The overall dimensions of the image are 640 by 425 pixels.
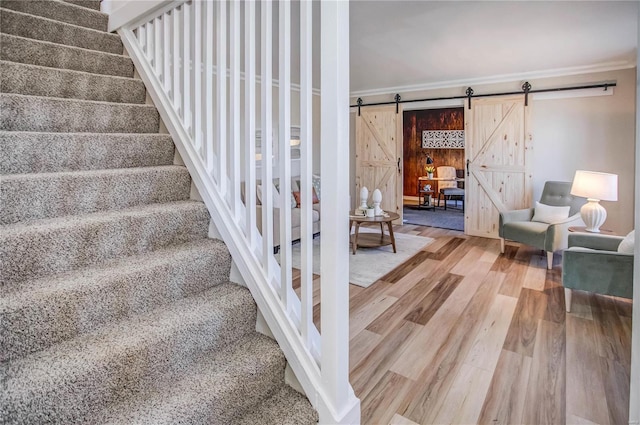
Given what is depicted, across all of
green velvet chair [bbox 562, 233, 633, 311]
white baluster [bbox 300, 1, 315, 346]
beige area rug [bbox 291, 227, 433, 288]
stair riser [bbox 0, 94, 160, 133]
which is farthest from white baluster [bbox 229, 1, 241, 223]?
green velvet chair [bbox 562, 233, 633, 311]

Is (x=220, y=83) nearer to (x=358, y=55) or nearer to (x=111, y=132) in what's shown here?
(x=111, y=132)

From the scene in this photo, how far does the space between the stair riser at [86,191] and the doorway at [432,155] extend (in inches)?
279

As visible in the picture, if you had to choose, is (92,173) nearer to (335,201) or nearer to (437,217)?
(335,201)

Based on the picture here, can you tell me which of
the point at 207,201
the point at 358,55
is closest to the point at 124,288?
the point at 207,201

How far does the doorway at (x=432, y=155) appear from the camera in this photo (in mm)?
8938

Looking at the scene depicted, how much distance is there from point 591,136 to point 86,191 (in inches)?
227

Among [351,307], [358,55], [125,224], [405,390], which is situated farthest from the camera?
[358,55]

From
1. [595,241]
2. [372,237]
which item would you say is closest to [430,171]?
[372,237]

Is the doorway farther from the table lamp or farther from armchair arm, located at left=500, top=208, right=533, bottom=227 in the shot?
the table lamp

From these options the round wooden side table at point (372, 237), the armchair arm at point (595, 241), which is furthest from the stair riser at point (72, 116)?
the armchair arm at point (595, 241)

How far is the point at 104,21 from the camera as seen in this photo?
2504 mm

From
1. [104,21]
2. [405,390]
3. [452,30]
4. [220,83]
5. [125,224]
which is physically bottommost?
[405,390]

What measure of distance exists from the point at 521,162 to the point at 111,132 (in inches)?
212

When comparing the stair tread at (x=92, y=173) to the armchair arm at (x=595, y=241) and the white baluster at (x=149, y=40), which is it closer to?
the white baluster at (x=149, y=40)
